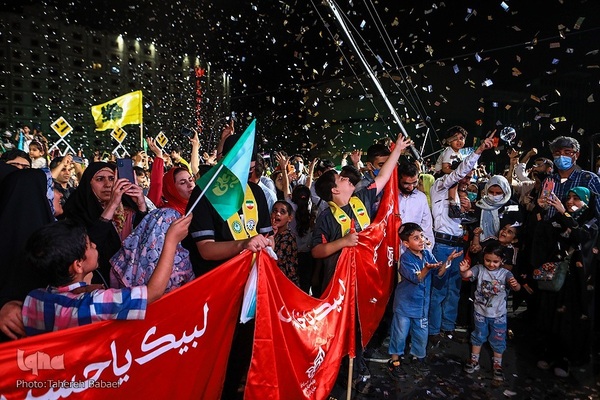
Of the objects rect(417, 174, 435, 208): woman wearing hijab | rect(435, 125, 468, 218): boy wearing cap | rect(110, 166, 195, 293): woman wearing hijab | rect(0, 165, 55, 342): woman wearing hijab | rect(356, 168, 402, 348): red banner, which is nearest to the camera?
rect(0, 165, 55, 342): woman wearing hijab

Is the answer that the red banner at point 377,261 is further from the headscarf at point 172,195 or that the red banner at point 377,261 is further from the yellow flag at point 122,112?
the yellow flag at point 122,112

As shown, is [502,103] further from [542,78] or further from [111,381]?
[111,381]

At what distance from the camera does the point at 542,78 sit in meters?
16.2

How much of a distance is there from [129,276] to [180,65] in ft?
225

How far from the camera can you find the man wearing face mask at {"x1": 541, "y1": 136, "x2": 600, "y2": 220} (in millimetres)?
4582

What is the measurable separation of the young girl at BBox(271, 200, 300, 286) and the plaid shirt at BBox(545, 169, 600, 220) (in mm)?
2894

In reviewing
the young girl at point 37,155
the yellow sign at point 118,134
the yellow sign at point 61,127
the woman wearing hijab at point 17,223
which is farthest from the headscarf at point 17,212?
the yellow sign at point 118,134

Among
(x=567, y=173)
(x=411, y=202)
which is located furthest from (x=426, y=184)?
(x=567, y=173)

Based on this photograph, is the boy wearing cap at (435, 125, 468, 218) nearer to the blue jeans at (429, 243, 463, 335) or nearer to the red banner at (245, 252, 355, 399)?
the blue jeans at (429, 243, 463, 335)

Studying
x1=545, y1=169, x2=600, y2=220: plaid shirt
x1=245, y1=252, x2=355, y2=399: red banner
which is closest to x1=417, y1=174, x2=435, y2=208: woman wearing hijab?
x1=545, y1=169, x2=600, y2=220: plaid shirt

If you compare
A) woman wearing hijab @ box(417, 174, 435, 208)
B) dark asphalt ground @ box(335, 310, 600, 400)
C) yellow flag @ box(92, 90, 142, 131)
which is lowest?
dark asphalt ground @ box(335, 310, 600, 400)

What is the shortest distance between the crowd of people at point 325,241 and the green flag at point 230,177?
24 centimetres

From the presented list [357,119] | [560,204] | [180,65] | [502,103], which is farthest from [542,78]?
[180,65]

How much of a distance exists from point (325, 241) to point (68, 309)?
97.9 inches
